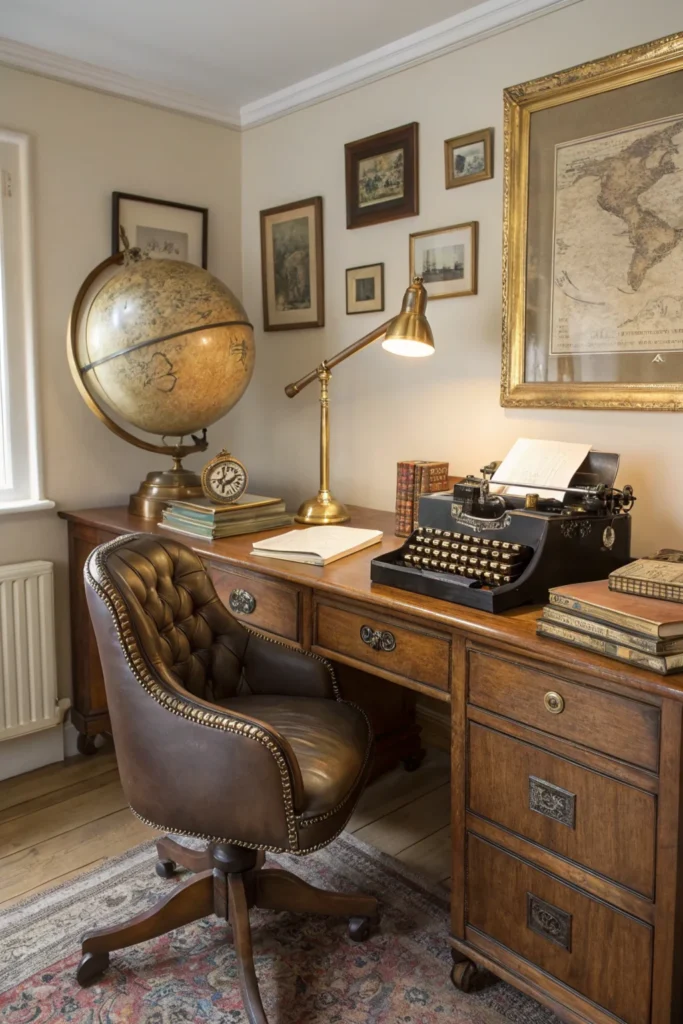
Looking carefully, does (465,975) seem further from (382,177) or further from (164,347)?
(382,177)

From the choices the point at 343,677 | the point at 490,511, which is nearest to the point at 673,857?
the point at 490,511

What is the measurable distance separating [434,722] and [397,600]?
57.7 inches

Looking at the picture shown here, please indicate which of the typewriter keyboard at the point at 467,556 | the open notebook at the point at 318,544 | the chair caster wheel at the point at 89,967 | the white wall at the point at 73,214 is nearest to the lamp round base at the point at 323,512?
the open notebook at the point at 318,544

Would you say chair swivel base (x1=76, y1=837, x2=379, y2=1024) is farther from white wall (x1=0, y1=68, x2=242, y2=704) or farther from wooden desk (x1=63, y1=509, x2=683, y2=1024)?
white wall (x1=0, y1=68, x2=242, y2=704)

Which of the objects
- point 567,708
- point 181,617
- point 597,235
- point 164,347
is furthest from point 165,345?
point 567,708

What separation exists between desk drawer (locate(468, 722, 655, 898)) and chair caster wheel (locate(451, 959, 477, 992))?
42 centimetres

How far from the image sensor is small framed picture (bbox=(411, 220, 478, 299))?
2.64 m

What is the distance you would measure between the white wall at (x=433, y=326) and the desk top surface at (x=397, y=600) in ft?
1.33

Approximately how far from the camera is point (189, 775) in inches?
69.3

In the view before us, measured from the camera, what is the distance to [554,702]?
161cm

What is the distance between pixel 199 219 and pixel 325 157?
0.61 meters

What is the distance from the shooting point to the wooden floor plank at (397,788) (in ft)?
9.04

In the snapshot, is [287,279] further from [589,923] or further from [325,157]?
[589,923]

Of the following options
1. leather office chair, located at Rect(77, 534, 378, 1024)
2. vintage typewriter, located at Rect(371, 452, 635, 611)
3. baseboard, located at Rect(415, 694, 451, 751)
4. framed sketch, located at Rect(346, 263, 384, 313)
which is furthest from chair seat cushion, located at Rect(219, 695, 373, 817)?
framed sketch, located at Rect(346, 263, 384, 313)
